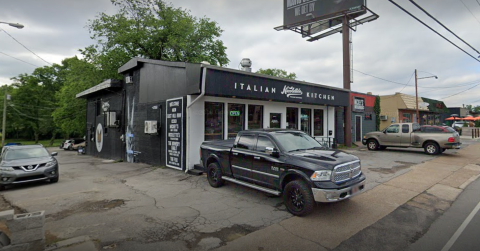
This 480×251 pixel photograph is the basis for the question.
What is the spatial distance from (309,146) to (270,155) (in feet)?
4.04

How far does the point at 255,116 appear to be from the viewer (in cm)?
1233

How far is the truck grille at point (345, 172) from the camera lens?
16.3 feet

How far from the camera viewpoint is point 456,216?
17.3 feet

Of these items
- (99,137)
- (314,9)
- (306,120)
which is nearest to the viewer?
(306,120)

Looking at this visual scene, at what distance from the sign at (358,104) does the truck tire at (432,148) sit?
7248 mm

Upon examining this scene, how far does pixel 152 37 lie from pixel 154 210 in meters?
26.8

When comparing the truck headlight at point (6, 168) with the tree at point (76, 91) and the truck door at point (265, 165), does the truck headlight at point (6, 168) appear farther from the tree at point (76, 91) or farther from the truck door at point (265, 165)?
the tree at point (76, 91)

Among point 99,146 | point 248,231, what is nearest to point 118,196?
point 248,231

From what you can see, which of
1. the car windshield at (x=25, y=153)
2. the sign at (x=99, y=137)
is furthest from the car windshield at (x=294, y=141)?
the sign at (x=99, y=137)

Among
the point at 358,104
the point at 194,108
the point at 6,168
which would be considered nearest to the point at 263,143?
the point at 194,108

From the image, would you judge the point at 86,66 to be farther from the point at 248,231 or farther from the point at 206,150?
the point at 248,231

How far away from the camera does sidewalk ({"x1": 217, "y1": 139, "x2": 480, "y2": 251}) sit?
4.11 meters

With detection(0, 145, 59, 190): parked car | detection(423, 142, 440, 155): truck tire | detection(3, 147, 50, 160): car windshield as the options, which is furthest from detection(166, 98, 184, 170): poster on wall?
detection(423, 142, 440, 155): truck tire

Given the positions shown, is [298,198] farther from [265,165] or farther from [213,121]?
[213,121]
